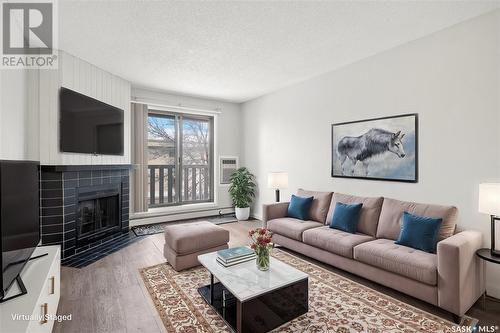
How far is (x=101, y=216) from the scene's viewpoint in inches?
164

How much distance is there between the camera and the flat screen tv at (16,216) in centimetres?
145

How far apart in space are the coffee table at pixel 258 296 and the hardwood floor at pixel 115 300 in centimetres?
57

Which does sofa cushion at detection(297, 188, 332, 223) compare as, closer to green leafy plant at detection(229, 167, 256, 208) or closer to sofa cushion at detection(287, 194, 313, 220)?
sofa cushion at detection(287, 194, 313, 220)

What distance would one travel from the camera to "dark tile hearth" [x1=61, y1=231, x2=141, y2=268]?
3.24 metres

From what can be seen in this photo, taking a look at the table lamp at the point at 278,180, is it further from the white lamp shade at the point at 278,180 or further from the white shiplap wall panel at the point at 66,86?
the white shiplap wall panel at the point at 66,86

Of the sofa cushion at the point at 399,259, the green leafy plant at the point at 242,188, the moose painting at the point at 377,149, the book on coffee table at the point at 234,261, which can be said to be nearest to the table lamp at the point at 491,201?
the sofa cushion at the point at 399,259

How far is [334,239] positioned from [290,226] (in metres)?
0.73

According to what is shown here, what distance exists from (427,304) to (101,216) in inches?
178

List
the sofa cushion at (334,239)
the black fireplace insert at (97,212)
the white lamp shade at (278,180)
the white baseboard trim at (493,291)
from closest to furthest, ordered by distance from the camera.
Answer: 1. the white baseboard trim at (493,291)
2. the sofa cushion at (334,239)
3. the black fireplace insert at (97,212)
4. the white lamp shade at (278,180)

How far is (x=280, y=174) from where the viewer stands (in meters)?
4.52

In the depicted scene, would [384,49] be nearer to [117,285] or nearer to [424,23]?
[424,23]

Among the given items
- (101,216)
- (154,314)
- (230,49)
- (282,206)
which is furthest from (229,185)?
(154,314)

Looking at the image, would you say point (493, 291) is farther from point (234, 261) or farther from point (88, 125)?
point (88, 125)

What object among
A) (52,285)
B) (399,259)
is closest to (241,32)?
(399,259)
